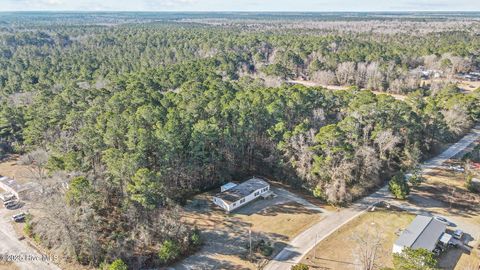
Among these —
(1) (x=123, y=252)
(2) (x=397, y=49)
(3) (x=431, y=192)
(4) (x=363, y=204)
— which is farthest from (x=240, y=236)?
(2) (x=397, y=49)

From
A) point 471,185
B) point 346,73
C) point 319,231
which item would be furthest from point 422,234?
point 346,73

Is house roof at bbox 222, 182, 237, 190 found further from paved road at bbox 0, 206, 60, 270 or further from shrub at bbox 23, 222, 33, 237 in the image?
shrub at bbox 23, 222, 33, 237

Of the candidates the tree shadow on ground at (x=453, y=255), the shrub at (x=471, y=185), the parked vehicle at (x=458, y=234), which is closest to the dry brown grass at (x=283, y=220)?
the tree shadow on ground at (x=453, y=255)

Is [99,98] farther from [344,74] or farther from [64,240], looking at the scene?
[344,74]

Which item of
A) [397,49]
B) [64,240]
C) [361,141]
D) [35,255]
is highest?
[397,49]

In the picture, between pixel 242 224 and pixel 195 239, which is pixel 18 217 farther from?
pixel 242 224

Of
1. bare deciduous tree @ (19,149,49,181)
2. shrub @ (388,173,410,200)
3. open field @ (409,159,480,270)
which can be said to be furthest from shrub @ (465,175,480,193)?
bare deciduous tree @ (19,149,49,181)

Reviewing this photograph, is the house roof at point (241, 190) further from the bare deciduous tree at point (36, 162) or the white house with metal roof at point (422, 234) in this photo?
the bare deciduous tree at point (36, 162)
